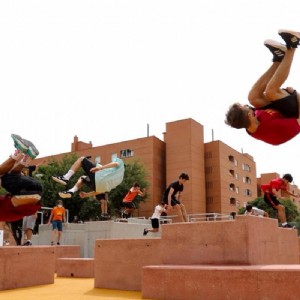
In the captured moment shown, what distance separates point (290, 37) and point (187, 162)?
52092 mm

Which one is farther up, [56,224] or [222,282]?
[56,224]

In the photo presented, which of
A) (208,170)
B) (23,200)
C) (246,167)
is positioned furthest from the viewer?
(246,167)

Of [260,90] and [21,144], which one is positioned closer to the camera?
[260,90]

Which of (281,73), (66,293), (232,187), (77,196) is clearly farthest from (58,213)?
(232,187)

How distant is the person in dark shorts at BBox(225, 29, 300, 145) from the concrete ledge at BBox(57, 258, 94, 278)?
376 inches

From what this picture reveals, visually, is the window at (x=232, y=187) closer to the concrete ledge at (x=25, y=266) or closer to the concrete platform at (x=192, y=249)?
the concrete platform at (x=192, y=249)

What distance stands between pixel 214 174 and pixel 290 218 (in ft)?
42.1

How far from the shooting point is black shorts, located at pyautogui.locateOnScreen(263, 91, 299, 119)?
4.68 meters

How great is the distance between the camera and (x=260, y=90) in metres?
4.88

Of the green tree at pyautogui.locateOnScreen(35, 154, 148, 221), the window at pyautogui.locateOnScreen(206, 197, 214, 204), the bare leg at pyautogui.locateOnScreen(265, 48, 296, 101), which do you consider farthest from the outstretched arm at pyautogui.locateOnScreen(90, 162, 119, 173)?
the window at pyautogui.locateOnScreen(206, 197, 214, 204)

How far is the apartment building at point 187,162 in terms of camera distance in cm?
5621

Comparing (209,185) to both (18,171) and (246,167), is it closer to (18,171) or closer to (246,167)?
(246,167)

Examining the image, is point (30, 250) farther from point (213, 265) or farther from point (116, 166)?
point (213, 265)

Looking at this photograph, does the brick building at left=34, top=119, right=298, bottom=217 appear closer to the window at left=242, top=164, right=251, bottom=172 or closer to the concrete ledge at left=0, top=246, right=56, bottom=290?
the window at left=242, top=164, right=251, bottom=172
